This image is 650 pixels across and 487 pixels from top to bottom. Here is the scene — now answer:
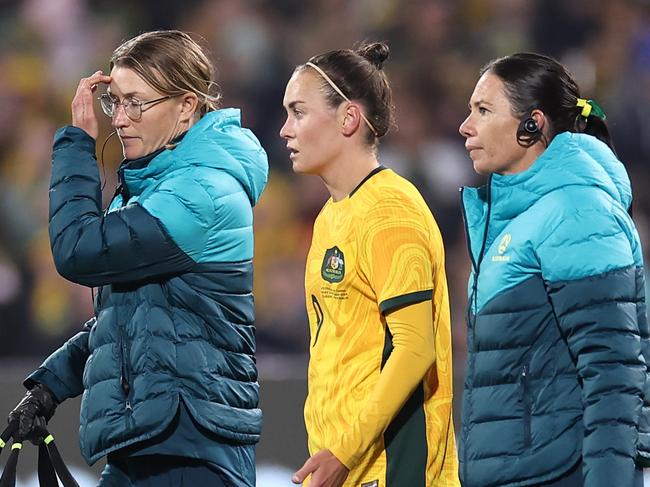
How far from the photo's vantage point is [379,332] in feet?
10.3

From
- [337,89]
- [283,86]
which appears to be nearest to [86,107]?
[337,89]

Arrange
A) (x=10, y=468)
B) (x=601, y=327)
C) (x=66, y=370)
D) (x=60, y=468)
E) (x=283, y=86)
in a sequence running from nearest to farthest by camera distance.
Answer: (x=601, y=327) → (x=10, y=468) → (x=60, y=468) → (x=66, y=370) → (x=283, y=86)

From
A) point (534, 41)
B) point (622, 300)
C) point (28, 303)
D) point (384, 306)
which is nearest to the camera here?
point (622, 300)

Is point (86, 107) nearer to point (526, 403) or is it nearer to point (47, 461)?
point (47, 461)

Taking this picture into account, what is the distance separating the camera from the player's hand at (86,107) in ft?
11.1

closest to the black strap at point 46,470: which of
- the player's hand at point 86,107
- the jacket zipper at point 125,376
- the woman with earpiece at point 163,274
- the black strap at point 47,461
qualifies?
the black strap at point 47,461

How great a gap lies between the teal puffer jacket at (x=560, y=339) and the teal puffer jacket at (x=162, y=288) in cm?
58

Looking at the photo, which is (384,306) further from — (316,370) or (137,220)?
(137,220)

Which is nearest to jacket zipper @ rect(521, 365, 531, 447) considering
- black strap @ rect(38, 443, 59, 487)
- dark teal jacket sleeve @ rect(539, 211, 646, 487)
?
dark teal jacket sleeve @ rect(539, 211, 646, 487)

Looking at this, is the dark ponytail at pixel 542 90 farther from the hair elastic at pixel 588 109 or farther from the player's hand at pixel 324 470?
the player's hand at pixel 324 470

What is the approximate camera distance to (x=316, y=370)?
3229 mm

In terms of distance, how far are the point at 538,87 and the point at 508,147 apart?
16cm

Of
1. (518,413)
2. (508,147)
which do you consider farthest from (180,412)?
(508,147)

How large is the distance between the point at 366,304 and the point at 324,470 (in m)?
0.41
